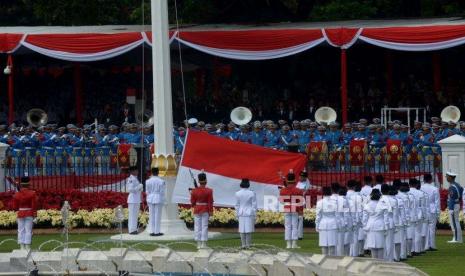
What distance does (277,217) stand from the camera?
3303 centimetres

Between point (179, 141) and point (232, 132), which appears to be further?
point (232, 132)

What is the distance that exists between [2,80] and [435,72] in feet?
47.6

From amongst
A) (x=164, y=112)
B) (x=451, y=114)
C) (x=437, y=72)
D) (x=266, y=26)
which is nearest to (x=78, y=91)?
(x=266, y=26)

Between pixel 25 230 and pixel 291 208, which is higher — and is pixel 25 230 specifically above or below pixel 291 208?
below

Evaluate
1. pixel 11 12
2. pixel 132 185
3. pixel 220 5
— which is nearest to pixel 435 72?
pixel 220 5

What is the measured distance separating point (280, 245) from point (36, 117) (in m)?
15.4

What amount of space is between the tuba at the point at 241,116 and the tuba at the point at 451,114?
548 cm

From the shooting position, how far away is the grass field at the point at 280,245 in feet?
83.1

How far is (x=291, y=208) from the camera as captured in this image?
28.9 metres

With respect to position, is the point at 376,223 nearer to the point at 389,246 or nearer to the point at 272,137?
the point at 389,246

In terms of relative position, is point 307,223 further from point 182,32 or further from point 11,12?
point 11,12

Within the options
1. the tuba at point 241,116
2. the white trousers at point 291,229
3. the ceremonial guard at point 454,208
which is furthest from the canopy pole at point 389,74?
the white trousers at point 291,229

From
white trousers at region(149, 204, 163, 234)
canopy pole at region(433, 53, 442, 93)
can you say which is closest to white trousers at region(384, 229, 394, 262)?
white trousers at region(149, 204, 163, 234)

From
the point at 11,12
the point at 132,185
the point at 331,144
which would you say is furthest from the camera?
the point at 11,12
